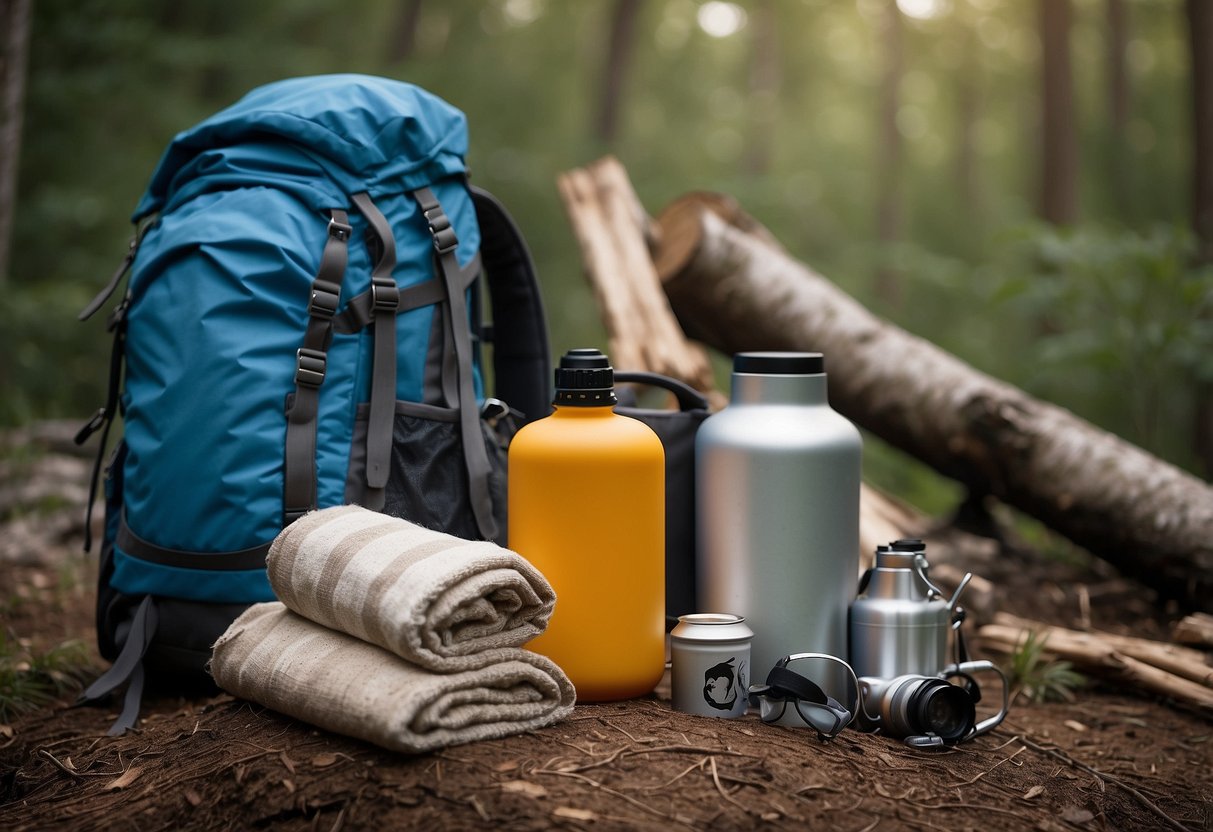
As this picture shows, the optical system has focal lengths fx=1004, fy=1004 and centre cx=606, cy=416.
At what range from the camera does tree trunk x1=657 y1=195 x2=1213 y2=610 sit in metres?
3.49

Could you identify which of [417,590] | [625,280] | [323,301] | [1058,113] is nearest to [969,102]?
[1058,113]

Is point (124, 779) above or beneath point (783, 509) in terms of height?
beneath

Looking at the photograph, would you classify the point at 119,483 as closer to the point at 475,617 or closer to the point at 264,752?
the point at 264,752

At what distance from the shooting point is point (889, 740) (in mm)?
2074

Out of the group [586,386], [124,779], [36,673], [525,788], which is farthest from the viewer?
[36,673]

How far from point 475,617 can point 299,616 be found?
1.65 feet

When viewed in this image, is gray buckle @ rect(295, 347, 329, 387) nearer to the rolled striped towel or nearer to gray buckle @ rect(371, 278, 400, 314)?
gray buckle @ rect(371, 278, 400, 314)

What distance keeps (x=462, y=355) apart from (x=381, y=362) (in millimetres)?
243

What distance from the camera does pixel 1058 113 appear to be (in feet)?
31.0

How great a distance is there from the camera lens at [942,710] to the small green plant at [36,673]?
2.24 m

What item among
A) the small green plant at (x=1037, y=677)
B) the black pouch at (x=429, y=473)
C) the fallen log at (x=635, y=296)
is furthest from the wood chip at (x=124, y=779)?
the small green plant at (x=1037, y=677)

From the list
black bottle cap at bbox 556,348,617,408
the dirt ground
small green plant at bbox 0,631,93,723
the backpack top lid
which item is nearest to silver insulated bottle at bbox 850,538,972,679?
the dirt ground

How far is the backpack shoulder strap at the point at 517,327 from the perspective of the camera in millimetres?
3283

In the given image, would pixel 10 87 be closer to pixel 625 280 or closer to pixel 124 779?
pixel 625 280
